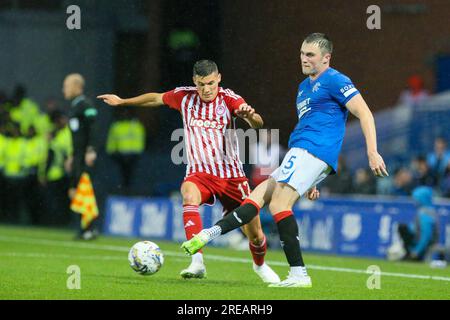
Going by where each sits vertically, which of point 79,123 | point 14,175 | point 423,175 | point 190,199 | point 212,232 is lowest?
point 14,175

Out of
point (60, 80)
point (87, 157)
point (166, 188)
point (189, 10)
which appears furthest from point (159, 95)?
point (60, 80)

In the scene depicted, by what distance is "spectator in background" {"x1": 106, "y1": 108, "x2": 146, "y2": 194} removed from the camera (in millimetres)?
22000

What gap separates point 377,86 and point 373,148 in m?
17.9

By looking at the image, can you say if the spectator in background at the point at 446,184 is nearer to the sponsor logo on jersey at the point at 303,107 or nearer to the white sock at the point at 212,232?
the sponsor logo on jersey at the point at 303,107

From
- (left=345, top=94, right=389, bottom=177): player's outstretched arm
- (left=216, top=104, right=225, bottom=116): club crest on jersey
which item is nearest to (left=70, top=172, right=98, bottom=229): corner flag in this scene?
(left=216, top=104, right=225, bottom=116): club crest on jersey

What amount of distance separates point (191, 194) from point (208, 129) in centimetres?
65

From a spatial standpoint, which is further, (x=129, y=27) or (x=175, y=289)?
(x=129, y=27)

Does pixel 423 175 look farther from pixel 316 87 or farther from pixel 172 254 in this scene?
pixel 316 87

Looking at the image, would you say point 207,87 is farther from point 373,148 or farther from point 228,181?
point 373,148

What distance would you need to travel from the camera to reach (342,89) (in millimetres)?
8867

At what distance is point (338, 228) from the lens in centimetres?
1630

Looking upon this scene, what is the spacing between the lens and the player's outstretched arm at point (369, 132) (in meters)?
8.38

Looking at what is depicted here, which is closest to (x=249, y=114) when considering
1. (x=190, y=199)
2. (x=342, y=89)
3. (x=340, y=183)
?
(x=342, y=89)

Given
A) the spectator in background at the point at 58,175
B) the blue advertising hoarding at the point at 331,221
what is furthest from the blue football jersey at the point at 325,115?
the spectator in background at the point at 58,175
